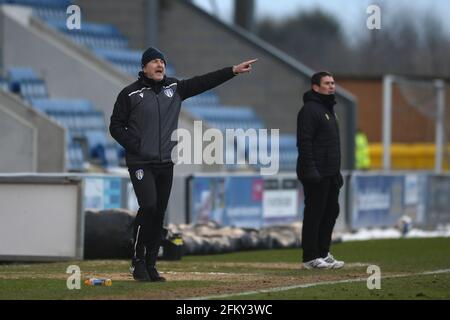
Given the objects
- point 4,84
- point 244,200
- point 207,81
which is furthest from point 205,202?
point 207,81

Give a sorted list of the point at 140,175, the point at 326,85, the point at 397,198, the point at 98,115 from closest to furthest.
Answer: the point at 140,175 → the point at 326,85 → the point at 397,198 → the point at 98,115

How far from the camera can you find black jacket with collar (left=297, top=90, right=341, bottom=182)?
14203 millimetres

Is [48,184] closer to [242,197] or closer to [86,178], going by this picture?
[86,178]

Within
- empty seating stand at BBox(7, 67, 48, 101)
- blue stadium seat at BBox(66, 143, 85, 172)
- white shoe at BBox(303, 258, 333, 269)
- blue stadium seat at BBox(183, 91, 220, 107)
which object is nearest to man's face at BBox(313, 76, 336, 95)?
white shoe at BBox(303, 258, 333, 269)

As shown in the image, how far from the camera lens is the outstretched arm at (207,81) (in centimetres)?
1231

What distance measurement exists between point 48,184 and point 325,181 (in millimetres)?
3627

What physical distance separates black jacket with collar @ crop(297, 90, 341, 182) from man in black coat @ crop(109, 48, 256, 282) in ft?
7.03

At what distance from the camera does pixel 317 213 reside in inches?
567

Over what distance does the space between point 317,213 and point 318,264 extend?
0.55 metres

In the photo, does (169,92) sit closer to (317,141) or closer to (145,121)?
(145,121)

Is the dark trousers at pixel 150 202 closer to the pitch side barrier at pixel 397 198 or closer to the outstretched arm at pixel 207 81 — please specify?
the outstretched arm at pixel 207 81

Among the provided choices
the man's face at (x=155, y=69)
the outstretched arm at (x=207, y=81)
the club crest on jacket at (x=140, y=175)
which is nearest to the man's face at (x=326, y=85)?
the outstretched arm at (x=207, y=81)

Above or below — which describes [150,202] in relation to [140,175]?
below

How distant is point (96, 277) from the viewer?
12797mm
